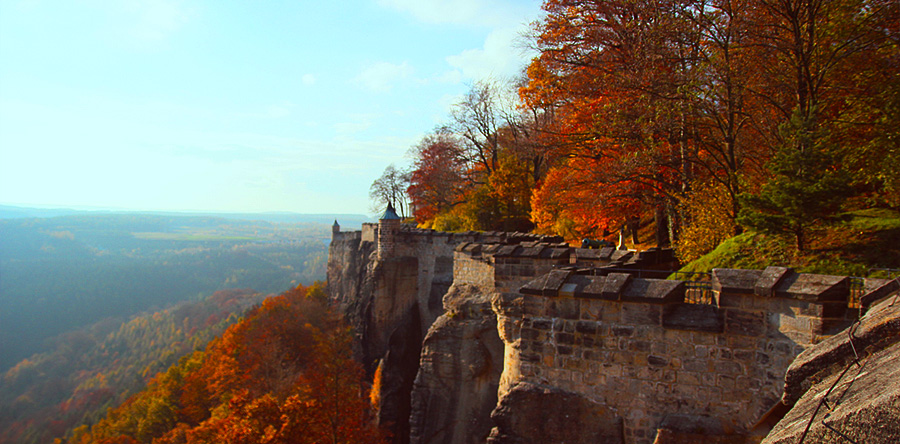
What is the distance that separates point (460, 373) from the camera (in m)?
13.7

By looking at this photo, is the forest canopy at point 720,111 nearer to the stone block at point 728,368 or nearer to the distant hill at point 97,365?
the stone block at point 728,368

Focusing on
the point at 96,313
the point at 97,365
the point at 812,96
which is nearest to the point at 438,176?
the point at 812,96

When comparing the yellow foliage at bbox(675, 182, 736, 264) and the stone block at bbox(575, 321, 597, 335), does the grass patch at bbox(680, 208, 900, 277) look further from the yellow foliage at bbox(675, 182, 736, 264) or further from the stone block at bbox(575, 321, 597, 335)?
the stone block at bbox(575, 321, 597, 335)

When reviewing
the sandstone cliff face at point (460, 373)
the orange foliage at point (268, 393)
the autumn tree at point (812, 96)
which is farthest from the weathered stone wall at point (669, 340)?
the orange foliage at point (268, 393)

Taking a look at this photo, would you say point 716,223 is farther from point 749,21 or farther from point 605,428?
point 605,428

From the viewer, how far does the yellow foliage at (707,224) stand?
39.8ft

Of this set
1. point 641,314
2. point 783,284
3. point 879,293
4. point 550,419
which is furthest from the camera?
point 550,419

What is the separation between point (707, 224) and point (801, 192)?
426 centimetres

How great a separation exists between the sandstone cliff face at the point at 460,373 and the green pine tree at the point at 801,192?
6831 mm

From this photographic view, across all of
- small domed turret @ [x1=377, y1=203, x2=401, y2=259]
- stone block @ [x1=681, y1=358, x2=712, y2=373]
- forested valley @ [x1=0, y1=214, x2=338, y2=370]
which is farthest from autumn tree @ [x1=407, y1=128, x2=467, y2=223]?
forested valley @ [x1=0, y1=214, x2=338, y2=370]

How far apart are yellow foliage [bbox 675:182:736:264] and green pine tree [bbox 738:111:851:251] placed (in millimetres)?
2854

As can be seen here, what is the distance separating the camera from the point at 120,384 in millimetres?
74000

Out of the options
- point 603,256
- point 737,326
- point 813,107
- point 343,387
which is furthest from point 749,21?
point 343,387

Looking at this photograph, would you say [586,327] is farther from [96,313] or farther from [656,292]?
[96,313]
